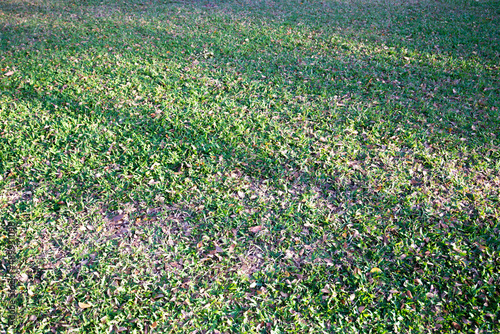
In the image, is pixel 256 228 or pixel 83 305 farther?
pixel 256 228

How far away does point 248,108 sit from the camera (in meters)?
4.77

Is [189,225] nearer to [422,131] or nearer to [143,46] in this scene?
[422,131]

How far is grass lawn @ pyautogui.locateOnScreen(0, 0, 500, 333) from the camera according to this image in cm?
253

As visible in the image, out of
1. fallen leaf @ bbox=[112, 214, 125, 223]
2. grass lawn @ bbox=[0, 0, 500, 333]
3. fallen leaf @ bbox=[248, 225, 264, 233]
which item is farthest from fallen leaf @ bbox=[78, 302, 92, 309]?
fallen leaf @ bbox=[248, 225, 264, 233]

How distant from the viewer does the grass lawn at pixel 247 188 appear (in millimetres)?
2529

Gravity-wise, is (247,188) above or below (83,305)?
above

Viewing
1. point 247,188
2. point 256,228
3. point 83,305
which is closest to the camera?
point 83,305

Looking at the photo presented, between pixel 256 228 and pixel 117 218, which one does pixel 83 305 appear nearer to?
pixel 117 218

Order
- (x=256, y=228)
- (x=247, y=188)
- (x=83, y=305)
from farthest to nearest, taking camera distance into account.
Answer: (x=247, y=188) < (x=256, y=228) < (x=83, y=305)

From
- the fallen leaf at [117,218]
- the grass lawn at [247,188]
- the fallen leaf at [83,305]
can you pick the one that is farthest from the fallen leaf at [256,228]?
the fallen leaf at [83,305]

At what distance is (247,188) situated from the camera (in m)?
3.52

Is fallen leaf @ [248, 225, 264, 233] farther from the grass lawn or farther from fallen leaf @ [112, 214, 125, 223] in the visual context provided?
fallen leaf @ [112, 214, 125, 223]

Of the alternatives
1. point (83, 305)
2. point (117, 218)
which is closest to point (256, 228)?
point (117, 218)

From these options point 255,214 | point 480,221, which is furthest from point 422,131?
point 255,214
